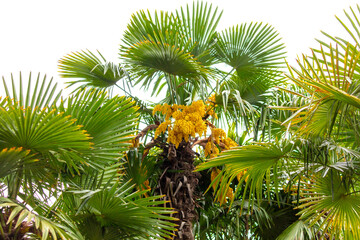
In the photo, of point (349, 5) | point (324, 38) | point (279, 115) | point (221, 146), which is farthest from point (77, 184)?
point (279, 115)

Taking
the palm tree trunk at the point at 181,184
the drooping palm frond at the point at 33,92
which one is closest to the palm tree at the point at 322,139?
the palm tree trunk at the point at 181,184

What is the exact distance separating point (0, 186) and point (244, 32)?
283 centimetres

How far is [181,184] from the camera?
3.76 meters

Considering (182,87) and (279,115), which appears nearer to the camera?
(279,115)

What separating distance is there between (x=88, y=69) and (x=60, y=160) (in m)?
1.85

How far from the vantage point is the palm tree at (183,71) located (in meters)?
3.78

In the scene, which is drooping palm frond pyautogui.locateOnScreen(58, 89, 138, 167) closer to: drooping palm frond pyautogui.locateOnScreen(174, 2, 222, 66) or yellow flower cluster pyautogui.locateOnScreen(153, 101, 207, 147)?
yellow flower cluster pyautogui.locateOnScreen(153, 101, 207, 147)

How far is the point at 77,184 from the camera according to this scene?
2920 mm

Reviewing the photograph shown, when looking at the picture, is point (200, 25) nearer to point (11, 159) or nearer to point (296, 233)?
point (296, 233)

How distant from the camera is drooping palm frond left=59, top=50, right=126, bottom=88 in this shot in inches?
163

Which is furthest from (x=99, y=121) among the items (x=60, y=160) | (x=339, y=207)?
(x=339, y=207)

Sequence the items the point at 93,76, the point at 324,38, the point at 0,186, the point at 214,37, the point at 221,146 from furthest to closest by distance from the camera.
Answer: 1. the point at 214,37
2. the point at 93,76
3. the point at 221,146
4. the point at 324,38
5. the point at 0,186

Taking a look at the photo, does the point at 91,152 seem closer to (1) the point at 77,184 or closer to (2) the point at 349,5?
(1) the point at 77,184

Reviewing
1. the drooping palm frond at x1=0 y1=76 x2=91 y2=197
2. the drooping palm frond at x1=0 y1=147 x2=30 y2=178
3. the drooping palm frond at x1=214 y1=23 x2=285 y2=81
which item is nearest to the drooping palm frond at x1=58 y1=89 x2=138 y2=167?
the drooping palm frond at x1=0 y1=76 x2=91 y2=197
